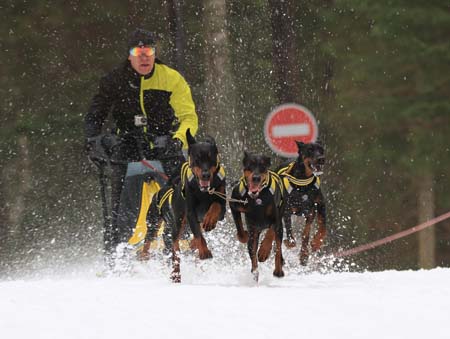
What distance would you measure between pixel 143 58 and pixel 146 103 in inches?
15.6

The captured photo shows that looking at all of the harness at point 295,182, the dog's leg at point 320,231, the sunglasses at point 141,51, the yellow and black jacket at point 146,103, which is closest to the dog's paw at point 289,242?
the dog's leg at point 320,231

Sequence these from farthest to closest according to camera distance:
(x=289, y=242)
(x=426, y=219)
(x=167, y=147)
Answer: (x=426, y=219)
(x=289, y=242)
(x=167, y=147)

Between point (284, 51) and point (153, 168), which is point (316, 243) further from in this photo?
point (284, 51)

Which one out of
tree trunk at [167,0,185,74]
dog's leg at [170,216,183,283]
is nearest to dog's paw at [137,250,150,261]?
dog's leg at [170,216,183,283]

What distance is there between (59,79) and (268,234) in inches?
497

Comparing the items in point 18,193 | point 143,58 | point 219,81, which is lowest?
point 18,193

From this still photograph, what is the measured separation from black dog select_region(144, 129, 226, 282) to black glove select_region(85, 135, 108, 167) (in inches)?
35.6

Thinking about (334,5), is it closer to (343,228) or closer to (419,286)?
(343,228)

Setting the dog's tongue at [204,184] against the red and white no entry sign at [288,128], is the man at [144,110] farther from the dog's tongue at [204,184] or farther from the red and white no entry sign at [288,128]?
the red and white no entry sign at [288,128]

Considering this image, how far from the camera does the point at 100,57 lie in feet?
64.2

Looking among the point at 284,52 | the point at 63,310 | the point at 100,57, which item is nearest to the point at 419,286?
the point at 63,310

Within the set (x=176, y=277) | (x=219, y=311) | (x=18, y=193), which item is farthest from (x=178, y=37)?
(x=219, y=311)

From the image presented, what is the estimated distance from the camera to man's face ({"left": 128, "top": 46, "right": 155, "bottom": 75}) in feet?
27.1

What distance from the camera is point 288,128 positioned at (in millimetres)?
11125
